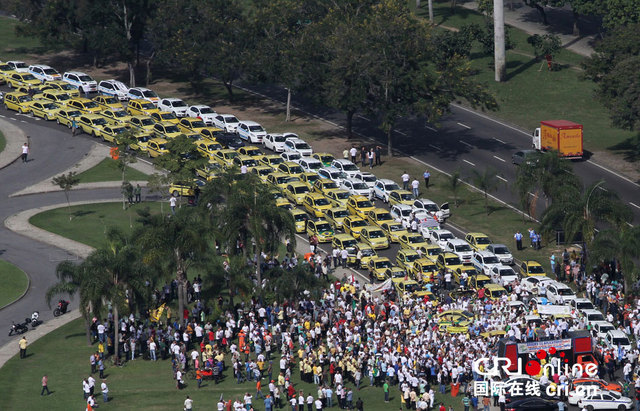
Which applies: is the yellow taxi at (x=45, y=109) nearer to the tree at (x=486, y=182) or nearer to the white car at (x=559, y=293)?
the tree at (x=486, y=182)

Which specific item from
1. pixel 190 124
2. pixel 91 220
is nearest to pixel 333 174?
pixel 190 124

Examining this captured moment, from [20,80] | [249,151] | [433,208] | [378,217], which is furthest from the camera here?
[20,80]

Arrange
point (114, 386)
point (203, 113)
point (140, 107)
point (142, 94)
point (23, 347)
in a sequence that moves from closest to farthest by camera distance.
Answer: point (114, 386), point (23, 347), point (203, 113), point (140, 107), point (142, 94)

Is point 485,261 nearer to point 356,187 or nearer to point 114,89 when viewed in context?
point 356,187

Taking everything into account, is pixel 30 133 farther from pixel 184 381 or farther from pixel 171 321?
pixel 184 381

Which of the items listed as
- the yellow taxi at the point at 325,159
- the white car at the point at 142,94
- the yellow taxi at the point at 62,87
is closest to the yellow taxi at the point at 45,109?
the yellow taxi at the point at 62,87

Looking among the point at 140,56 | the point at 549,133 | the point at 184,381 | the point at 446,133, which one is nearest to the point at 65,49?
the point at 140,56

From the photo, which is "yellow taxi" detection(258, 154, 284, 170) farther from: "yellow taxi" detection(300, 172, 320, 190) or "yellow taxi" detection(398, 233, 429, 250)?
"yellow taxi" detection(398, 233, 429, 250)

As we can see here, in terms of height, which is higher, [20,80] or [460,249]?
[20,80]
